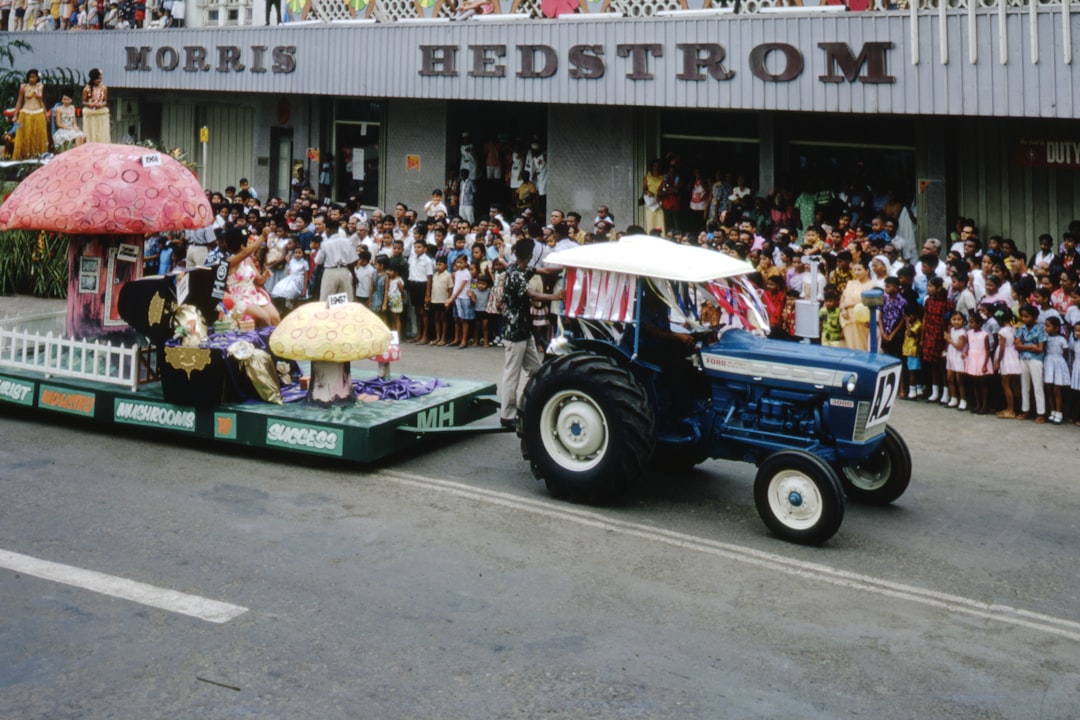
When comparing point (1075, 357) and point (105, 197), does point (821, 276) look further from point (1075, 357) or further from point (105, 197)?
point (105, 197)

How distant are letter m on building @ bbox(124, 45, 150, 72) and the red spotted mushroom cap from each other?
1435cm

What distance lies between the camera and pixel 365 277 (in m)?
19.0

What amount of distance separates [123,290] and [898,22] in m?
10.0

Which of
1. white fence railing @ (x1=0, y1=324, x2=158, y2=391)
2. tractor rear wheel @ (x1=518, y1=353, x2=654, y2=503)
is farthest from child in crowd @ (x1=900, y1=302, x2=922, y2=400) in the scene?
white fence railing @ (x1=0, y1=324, x2=158, y2=391)

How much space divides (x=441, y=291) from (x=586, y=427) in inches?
341

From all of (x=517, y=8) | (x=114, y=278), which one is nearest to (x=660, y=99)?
(x=517, y=8)

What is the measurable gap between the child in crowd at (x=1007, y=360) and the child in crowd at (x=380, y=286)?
28.1ft

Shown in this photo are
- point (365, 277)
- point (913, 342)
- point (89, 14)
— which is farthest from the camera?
point (89, 14)

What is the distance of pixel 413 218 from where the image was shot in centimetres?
2106

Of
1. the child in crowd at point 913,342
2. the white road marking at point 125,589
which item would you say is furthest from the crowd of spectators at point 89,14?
the white road marking at point 125,589

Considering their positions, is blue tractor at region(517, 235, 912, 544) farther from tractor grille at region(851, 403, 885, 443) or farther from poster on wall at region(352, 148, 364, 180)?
poster on wall at region(352, 148, 364, 180)

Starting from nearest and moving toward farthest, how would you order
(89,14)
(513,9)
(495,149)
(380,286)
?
(380,286) < (513,9) < (495,149) < (89,14)

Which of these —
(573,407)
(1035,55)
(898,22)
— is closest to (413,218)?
(898,22)

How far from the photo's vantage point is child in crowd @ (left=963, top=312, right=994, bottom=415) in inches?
553
